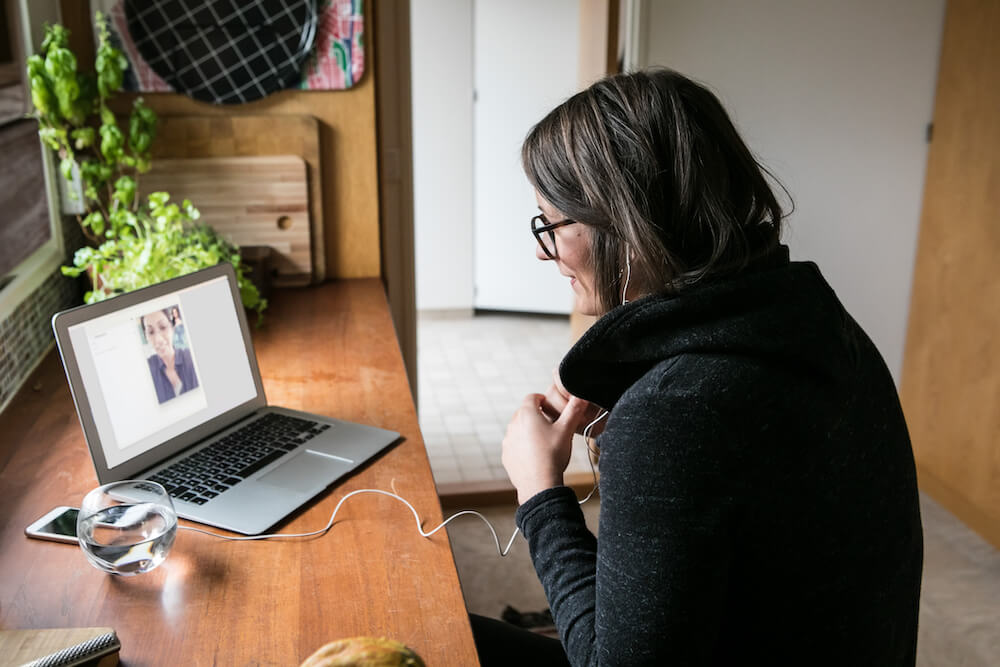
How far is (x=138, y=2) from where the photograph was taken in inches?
78.4

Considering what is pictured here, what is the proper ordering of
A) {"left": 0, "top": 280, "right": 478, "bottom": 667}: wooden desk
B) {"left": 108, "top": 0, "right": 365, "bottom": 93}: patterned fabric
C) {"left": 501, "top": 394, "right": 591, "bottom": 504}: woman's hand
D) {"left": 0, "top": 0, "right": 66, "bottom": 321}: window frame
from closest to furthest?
{"left": 0, "top": 280, "right": 478, "bottom": 667}: wooden desk → {"left": 501, "top": 394, "right": 591, "bottom": 504}: woman's hand → {"left": 0, "top": 0, "right": 66, "bottom": 321}: window frame → {"left": 108, "top": 0, "right": 365, "bottom": 93}: patterned fabric

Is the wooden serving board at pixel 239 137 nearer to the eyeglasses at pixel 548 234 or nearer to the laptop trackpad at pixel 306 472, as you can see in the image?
the laptop trackpad at pixel 306 472

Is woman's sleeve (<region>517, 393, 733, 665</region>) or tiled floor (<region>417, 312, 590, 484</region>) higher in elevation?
woman's sleeve (<region>517, 393, 733, 665</region>)

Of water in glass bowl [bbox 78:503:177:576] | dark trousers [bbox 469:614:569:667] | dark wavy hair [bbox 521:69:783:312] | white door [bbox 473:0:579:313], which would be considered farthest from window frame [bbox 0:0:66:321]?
white door [bbox 473:0:579:313]

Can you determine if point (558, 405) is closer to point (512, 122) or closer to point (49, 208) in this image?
point (49, 208)

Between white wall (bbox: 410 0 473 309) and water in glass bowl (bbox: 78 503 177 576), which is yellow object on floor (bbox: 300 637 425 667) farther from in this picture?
white wall (bbox: 410 0 473 309)

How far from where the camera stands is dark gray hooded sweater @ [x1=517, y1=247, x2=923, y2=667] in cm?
80

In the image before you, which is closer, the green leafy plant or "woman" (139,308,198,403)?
"woman" (139,308,198,403)

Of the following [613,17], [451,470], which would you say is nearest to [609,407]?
[613,17]

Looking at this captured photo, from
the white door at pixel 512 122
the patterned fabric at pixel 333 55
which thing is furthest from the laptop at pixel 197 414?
the white door at pixel 512 122

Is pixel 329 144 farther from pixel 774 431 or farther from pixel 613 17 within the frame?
pixel 774 431

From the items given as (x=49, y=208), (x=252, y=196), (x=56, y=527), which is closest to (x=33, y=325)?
(x=49, y=208)

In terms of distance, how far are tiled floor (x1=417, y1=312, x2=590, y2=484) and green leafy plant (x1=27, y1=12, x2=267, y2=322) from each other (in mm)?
1282

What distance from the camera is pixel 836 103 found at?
2537 mm
